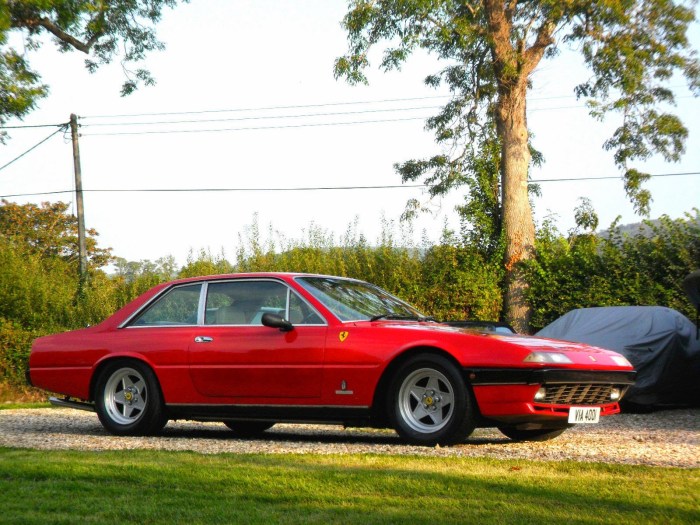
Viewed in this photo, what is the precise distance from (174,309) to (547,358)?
391 centimetres

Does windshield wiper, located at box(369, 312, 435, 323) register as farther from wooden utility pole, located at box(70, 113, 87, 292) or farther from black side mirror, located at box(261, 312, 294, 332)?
wooden utility pole, located at box(70, 113, 87, 292)

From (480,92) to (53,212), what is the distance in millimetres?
34825

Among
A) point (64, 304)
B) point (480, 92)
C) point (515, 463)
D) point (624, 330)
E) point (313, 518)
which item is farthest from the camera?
point (480, 92)

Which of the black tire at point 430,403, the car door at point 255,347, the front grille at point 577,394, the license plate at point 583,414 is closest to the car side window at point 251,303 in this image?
the car door at point 255,347

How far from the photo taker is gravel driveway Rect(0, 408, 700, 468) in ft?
26.0

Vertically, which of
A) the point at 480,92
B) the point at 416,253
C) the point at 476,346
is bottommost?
the point at 476,346

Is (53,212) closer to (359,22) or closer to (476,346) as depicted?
(359,22)

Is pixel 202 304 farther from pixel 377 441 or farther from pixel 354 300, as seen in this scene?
pixel 377 441

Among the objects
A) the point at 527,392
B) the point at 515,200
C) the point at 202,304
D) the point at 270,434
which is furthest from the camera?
the point at 515,200

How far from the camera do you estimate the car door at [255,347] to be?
29.2 ft

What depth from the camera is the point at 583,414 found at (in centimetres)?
842

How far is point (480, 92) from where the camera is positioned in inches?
1000

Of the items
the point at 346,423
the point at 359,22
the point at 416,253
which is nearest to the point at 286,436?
the point at 346,423

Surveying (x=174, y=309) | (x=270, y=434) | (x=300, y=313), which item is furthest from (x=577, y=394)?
(x=174, y=309)
